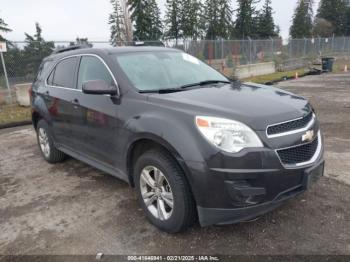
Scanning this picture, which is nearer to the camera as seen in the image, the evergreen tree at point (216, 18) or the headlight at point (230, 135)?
the headlight at point (230, 135)

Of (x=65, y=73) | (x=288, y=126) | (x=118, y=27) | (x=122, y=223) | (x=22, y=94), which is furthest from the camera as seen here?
(x=118, y=27)

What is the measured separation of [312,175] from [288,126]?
495 millimetres

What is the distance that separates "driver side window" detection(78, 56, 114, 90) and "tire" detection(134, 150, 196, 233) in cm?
109

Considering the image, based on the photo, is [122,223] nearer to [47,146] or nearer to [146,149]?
[146,149]

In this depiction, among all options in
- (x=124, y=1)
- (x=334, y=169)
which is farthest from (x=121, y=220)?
(x=124, y=1)

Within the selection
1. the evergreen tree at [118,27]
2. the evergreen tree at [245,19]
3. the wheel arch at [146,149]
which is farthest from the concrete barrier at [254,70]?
the evergreen tree at [245,19]

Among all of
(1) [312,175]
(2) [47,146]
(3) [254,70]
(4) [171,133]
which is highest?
(4) [171,133]

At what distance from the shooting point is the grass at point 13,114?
29.4 ft

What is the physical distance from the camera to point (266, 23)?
6600cm

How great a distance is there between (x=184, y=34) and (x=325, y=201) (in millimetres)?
48405

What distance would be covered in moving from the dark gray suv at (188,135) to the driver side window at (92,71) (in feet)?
0.04

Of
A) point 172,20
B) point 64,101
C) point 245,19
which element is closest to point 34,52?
point 64,101

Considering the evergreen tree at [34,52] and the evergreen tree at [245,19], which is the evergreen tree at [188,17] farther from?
the evergreen tree at [34,52]

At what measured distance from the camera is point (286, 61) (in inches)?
956
